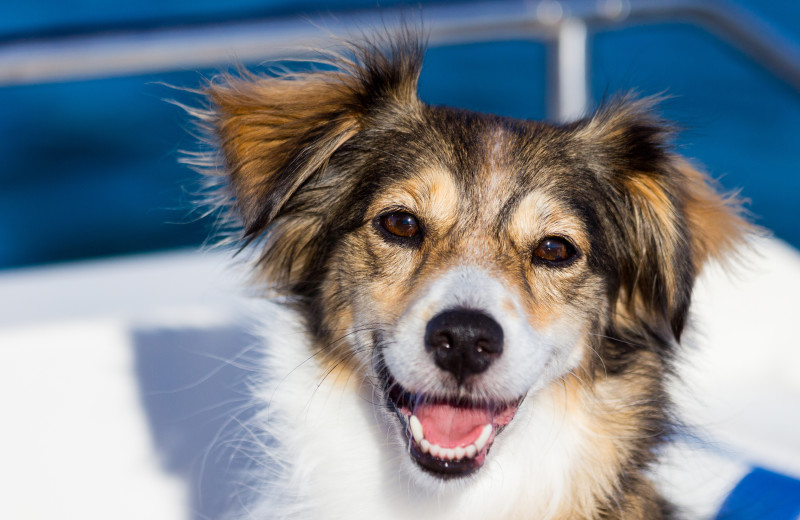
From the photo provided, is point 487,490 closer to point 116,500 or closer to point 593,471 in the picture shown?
point 593,471

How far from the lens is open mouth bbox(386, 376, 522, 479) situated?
81.8 inches

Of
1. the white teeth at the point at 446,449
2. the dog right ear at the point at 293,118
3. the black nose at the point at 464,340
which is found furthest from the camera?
the dog right ear at the point at 293,118

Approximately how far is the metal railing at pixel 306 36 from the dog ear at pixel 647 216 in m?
0.65

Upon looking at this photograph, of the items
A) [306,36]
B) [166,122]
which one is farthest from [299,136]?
[166,122]

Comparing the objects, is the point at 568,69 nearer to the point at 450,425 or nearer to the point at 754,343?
the point at 754,343

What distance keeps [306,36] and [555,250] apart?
153cm

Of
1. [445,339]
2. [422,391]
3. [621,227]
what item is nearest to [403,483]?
[422,391]

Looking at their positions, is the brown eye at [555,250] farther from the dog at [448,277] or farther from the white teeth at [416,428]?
the white teeth at [416,428]

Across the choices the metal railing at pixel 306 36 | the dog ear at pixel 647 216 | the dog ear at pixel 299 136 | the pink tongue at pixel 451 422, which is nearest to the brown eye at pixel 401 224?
the dog ear at pixel 299 136

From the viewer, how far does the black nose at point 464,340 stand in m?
1.92

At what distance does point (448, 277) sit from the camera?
2.02 m

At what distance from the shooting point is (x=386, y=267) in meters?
2.18

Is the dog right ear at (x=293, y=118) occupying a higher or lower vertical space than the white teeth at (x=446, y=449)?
higher

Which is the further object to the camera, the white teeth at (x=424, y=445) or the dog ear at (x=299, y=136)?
the dog ear at (x=299, y=136)
